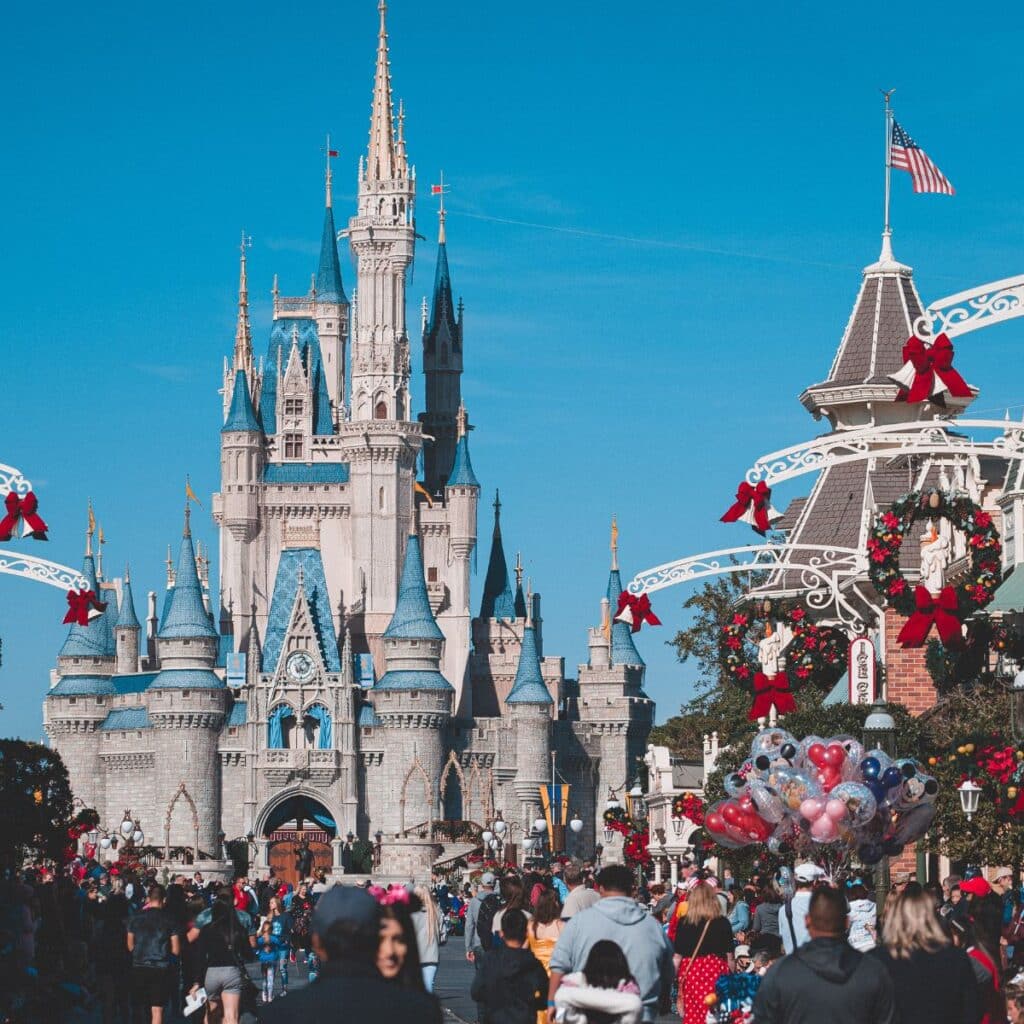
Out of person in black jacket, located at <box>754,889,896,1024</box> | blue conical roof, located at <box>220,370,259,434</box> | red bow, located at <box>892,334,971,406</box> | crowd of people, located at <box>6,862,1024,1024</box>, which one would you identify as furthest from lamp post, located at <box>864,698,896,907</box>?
blue conical roof, located at <box>220,370,259,434</box>

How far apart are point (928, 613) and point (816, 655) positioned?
44.8 feet

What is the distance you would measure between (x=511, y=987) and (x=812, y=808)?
7141 millimetres

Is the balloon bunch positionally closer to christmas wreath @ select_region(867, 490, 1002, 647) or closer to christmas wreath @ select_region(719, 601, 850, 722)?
christmas wreath @ select_region(867, 490, 1002, 647)

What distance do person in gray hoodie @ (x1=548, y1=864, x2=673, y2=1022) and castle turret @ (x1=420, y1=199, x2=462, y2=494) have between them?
351 feet

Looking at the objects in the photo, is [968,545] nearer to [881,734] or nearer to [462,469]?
[881,734]

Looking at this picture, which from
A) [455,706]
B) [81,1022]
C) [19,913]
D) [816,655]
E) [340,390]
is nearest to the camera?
[19,913]

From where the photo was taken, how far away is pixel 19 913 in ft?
55.5

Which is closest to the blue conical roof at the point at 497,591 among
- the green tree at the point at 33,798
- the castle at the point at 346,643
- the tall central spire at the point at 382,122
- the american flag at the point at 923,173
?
the castle at the point at 346,643

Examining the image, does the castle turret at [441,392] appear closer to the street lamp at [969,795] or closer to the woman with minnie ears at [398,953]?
the street lamp at [969,795]

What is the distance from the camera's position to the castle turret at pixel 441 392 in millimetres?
119500

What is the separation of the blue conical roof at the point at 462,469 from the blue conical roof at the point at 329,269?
8.56m

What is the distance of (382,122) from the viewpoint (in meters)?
114

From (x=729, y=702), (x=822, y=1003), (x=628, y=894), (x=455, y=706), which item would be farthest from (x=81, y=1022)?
(x=455, y=706)

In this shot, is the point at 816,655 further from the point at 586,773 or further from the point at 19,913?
the point at 586,773
